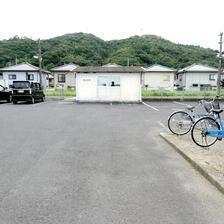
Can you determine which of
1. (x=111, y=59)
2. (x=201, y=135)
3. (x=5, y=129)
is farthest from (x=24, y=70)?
(x=201, y=135)

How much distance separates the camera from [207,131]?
6547mm

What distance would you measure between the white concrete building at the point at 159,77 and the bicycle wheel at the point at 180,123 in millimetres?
37634

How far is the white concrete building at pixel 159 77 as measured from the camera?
45812 mm

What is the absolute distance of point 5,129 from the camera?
9.55 m

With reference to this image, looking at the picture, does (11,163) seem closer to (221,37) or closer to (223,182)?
(223,182)

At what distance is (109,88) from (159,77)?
24.8 metres

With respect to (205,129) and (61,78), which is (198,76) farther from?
(205,129)

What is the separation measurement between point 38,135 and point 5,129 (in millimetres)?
1697

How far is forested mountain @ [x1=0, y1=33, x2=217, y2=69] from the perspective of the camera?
5512 cm

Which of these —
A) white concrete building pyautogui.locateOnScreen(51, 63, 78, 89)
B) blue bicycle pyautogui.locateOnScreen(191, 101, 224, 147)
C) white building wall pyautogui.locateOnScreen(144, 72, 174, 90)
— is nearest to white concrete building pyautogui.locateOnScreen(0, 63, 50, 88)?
white concrete building pyautogui.locateOnScreen(51, 63, 78, 89)

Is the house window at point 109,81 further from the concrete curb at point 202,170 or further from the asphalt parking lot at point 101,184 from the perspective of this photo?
the concrete curb at point 202,170

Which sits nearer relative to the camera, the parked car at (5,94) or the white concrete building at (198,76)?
the parked car at (5,94)

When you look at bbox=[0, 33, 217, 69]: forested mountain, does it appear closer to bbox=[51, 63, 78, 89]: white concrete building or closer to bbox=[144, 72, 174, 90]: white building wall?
bbox=[51, 63, 78, 89]: white concrete building

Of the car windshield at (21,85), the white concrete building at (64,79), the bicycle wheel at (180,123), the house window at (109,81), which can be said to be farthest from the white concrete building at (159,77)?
the bicycle wheel at (180,123)
